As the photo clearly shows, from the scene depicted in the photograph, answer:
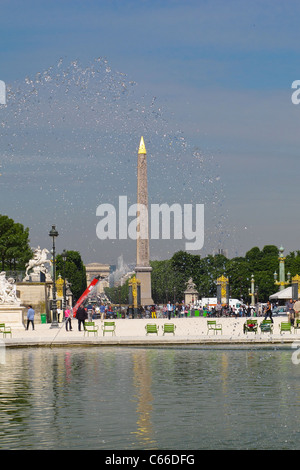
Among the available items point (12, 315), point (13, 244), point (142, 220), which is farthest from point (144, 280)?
point (12, 315)

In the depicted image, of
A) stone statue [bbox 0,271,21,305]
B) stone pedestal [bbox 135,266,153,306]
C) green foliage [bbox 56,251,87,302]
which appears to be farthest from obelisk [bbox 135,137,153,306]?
green foliage [bbox 56,251,87,302]

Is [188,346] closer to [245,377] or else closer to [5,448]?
[245,377]

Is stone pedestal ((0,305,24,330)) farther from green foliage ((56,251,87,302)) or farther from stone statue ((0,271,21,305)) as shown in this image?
green foliage ((56,251,87,302))

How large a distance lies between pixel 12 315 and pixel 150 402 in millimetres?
30475

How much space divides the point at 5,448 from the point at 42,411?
351 cm

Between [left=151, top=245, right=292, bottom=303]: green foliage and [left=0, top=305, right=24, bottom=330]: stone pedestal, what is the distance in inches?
3234

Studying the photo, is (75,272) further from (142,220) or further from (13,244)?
(142,220)

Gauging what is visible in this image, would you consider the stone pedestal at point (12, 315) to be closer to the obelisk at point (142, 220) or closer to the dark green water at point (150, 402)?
the dark green water at point (150, 402)

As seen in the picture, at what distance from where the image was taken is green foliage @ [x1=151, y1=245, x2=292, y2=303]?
136375 mm

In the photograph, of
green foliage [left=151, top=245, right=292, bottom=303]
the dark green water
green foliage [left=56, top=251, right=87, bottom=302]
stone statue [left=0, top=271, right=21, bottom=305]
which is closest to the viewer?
the dark green water

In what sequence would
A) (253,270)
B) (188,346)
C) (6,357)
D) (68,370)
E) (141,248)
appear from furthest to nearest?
(253,270)
(141,248)
(188,346)
(6,357)
(68,370)

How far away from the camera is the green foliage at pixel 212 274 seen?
13638 centimetres
